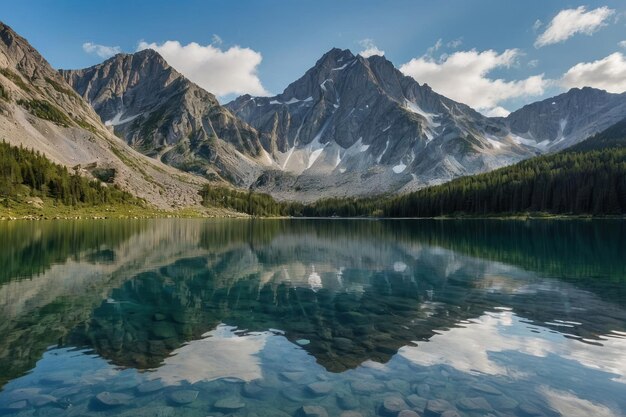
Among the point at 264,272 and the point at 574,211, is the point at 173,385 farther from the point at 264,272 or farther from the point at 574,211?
the point at 574,211

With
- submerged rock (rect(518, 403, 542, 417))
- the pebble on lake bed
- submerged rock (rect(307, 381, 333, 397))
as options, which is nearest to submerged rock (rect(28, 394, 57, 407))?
the pebble on lake bed

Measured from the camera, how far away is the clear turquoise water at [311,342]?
13.2 metres

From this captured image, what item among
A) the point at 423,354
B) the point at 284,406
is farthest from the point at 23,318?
the point at 423,354

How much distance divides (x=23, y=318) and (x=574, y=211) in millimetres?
206134

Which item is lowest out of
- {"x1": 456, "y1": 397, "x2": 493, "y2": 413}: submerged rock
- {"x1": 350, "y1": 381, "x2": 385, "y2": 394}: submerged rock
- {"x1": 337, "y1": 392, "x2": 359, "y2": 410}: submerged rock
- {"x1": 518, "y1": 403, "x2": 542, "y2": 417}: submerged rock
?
{"x1": 337, "y1": 392, "x2": 359, "y2": 410}: submerged rock

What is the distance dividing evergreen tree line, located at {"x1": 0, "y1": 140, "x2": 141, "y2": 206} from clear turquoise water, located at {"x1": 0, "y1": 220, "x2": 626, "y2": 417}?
12853 cm

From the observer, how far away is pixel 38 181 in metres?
156

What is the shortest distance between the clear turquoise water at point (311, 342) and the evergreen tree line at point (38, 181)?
12853 centimetres

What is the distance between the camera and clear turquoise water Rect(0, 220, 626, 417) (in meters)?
13.2

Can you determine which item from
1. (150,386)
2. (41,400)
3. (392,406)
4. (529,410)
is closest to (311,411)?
(392,406)

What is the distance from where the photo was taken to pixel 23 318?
22.3m

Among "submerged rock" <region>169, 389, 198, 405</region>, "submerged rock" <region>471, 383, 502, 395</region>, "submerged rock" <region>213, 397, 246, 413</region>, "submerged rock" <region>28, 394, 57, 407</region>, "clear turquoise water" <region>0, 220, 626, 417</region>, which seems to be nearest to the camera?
"submerged rock" <region>213, 397, 246, 413</region>

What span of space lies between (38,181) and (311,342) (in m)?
173

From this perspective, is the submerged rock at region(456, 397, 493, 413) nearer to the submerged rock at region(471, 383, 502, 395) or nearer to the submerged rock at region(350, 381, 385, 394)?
the submerged rock at region(471, 383, 502, 395)
